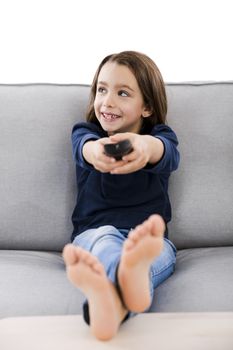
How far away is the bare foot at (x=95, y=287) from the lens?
104cm

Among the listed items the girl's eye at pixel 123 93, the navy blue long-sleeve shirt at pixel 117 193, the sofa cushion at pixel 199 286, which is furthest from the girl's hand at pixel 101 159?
the sofa cushion at pixel 199 286

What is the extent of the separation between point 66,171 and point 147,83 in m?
0.38

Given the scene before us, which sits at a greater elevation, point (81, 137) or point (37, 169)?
point (81, 137)

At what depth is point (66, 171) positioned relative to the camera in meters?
1.74

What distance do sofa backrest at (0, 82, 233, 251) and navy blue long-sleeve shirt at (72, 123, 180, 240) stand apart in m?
0.08

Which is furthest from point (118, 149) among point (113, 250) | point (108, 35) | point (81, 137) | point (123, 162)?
point (108, 35)

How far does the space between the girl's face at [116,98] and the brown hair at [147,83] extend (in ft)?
0.06

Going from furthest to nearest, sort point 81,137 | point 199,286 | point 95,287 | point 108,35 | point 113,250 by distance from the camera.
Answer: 1. point 108,35
2. point 81,137
3. point 199,286
4. point 113,250
5. point 95,287

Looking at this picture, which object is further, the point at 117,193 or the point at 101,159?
the point at 117,193

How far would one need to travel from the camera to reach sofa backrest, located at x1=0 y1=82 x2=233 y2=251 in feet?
5.64

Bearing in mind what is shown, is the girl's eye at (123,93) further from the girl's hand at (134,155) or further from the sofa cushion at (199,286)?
the sofa cushion at (199,286)

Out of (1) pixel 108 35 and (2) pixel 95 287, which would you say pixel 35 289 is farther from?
(1) pixel 108 35

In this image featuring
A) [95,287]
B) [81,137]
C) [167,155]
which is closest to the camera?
[95,287]

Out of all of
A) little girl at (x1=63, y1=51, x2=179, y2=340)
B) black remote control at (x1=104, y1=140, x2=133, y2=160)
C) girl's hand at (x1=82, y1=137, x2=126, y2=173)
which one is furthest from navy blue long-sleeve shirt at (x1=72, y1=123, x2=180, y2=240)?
black remote control at (x1=104, y1=140, x2=133, y2=160)
